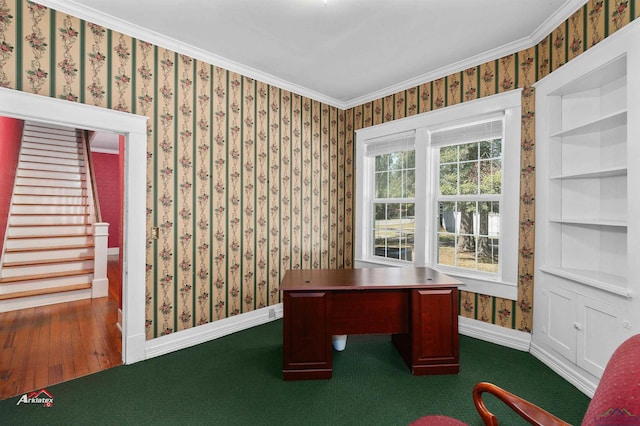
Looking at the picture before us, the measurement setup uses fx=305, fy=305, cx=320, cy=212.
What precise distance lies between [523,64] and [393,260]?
253 centimetres

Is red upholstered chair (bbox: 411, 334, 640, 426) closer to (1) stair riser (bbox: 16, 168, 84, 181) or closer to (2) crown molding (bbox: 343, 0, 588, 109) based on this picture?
(2) crown molding (bbox: 343, 0, 588, 109)

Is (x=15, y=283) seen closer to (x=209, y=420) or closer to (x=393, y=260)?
(x=209, y=420)

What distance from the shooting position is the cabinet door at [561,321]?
2350 millimetres

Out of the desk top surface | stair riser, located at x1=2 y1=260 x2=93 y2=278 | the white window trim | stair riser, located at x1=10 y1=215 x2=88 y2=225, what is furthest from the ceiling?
stair riser, located at x1=10 y1=215 x2=88 y2=225

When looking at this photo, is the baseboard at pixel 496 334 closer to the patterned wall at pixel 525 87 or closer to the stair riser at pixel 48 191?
the patterned wall at pixel 525 87

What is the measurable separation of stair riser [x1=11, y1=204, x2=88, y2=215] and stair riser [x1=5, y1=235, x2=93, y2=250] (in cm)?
62

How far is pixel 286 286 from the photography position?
235 cm

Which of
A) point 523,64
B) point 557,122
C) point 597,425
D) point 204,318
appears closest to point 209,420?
point 204,318

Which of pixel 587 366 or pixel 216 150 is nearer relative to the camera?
pixel 587 366

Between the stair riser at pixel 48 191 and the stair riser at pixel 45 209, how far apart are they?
326 mm

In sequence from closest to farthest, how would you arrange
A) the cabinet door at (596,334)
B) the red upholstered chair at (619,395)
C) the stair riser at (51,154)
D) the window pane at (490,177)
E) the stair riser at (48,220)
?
the red upholstered chair at (619,395) → the cabinet door at (596,334) → the window pane at (490,177) → the stair riser at (48,220) → the stair riser at (51,154)

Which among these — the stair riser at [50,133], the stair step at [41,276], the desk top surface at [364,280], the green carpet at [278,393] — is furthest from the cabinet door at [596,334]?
the stair riser at [50,133]

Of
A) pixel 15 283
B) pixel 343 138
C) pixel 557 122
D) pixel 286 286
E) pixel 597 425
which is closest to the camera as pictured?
pixel 597 425

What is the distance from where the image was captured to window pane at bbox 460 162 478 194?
328 centimetres
